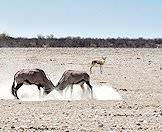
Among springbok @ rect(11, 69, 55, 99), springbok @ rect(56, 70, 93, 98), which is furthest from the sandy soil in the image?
springbok @ rect(56, 70, 93, 98)

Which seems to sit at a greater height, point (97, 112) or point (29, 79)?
point (29, 79)

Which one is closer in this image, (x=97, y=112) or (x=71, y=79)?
(x=97, y=112)

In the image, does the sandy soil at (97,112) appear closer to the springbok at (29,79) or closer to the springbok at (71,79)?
the springbok at (29,79)

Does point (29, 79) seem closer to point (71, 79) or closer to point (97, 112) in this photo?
point (71, 79)

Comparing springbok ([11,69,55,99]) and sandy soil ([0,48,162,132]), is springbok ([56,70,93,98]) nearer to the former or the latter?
springbok ([11,69,55,99])

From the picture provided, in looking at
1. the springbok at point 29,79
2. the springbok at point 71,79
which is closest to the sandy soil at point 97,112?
the springbok at point 29,79

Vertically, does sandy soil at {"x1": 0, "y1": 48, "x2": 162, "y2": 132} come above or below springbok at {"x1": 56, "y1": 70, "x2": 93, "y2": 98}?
below

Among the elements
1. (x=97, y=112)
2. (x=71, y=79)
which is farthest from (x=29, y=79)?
(x=97, y=112)

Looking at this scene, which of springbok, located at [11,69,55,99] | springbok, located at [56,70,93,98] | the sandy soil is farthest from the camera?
springbok, located at [56,70,93,98]

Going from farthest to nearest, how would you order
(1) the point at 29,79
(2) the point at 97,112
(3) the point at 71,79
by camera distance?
1. (3) the point at 71,79
2. (1) the point at 29,79
3. (2) the point at 97,112

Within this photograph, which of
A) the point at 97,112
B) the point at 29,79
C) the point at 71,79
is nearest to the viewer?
the point at 97,112

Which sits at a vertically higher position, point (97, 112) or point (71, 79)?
point (71, 79)

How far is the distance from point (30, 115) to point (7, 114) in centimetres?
67

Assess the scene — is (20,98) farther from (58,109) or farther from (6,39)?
(6,39)
